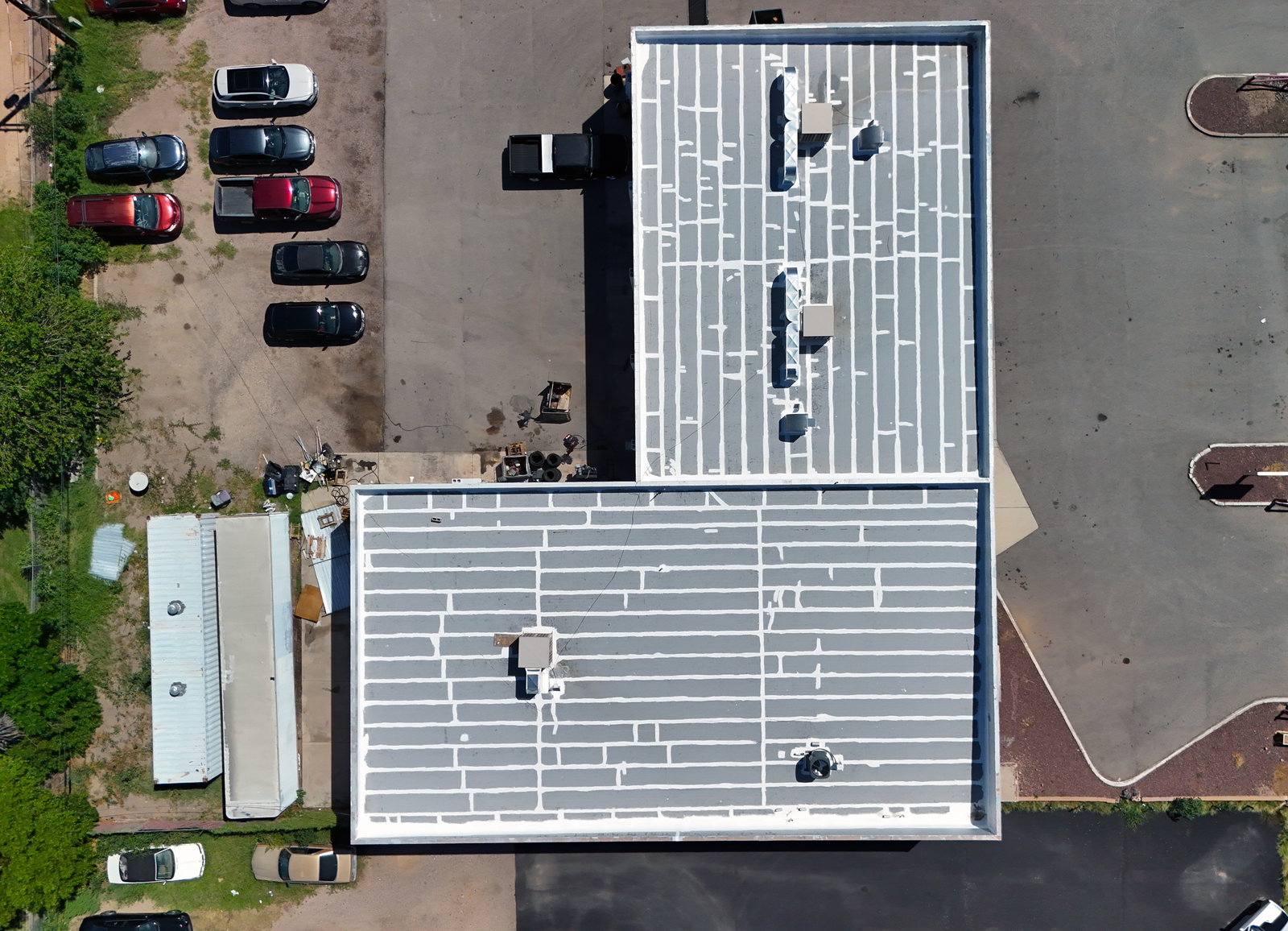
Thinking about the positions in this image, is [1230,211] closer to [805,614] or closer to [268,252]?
[805,614]

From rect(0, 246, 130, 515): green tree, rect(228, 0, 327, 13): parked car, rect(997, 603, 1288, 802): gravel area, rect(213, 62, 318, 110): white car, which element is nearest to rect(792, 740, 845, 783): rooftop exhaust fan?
rect(997, 603, 1288, 802): gravel area

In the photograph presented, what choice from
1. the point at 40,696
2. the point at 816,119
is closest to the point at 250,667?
the point at 40,696

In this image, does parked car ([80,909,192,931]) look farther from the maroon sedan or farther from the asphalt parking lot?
the maroon sedan

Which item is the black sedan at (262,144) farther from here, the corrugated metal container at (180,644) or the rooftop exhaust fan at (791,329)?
the rooftop exhaust fan at (791,329)

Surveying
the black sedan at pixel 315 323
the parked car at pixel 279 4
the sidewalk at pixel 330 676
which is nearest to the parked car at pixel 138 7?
the parked car at pixel 279 4

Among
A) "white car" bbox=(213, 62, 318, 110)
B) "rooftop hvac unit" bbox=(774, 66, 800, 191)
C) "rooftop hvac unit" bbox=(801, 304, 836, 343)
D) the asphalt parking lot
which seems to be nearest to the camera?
"rooftop hvac unit" bbox=(801, 304, 836, 343)
